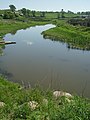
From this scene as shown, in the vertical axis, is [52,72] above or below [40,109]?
below

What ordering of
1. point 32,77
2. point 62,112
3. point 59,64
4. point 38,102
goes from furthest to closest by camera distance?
point 59,64 < point 32,77 < point 38,102 < point 62,112

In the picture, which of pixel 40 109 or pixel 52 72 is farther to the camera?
pixel 52 72

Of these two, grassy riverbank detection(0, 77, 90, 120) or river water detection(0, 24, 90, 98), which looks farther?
river water detection(0, 24, 90, 98)

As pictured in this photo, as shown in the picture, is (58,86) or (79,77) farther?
(79,77)

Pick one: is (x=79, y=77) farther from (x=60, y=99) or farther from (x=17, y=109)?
(x=17, y=109)

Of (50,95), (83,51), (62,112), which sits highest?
(62,112)

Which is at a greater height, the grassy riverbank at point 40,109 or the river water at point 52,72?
the grassy riverbank at point 40,109

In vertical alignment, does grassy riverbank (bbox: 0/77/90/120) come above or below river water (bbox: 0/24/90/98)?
above

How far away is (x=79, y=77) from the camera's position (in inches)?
798

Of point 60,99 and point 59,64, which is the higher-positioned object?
point 60,99

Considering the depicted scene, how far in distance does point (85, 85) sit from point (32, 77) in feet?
13.9

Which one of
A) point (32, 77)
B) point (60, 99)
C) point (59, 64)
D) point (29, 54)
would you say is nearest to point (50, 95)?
point (60, 99)

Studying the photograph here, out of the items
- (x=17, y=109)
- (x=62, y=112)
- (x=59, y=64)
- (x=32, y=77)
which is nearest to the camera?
(x=62, y=112)

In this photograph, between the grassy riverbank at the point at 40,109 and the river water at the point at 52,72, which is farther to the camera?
the river water at the point at 52,72
